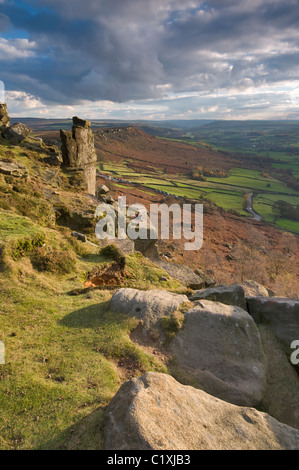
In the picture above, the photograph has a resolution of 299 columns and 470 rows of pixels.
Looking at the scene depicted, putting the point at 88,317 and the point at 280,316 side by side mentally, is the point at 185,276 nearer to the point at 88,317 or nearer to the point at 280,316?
the point at 280,316

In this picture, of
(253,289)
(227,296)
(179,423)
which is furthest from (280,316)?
(179,423)

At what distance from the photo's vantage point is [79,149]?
27469 mm

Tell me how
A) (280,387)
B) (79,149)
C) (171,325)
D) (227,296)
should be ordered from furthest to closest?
1. (79,149)
2. (227,296)
3. (171,325)
4. (280,387)

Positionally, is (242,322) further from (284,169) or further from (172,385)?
(284,169)

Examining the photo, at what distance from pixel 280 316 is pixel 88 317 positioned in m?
7.86

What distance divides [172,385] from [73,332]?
3.98 metres

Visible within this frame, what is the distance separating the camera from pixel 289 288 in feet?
118

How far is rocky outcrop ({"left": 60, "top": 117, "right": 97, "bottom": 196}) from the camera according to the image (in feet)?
87.1

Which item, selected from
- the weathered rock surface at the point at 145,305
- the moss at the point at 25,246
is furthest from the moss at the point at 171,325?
the moss at the point at 25,246

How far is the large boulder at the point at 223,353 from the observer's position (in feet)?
27.0

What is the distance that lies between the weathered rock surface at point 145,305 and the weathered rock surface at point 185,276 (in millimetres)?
8787

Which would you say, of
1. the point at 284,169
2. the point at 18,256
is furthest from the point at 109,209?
the point at 284,169

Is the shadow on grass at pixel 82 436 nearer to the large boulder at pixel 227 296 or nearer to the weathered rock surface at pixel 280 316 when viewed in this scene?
the large boulder at pixel 227 296

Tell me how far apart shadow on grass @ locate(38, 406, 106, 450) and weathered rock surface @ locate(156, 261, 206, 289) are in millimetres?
13869
